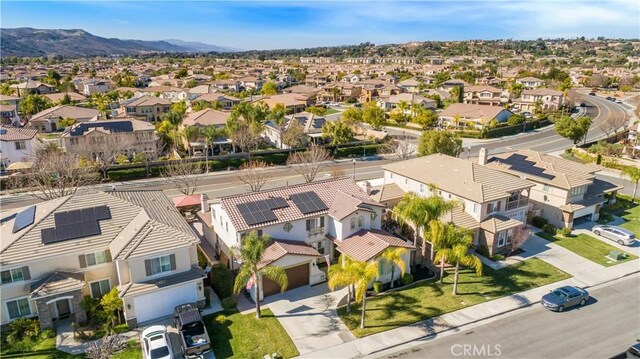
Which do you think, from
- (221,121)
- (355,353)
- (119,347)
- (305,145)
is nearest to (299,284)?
(355,353)

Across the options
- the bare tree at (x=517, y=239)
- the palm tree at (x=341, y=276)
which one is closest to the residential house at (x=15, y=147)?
the palm tree at (x=341, y=276)

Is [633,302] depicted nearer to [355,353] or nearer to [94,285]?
[355,353]

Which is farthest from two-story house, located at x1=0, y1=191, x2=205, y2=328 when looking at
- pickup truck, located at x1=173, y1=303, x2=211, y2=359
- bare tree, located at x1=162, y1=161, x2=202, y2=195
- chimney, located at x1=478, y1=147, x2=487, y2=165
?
chimney, located at x1=478, y1=147, x2=487, y2=165

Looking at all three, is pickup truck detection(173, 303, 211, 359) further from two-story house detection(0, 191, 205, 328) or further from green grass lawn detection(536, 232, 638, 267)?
green grass lawn detection(536, 232, 638, 267)

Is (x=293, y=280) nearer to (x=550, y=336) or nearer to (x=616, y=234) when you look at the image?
(x=550, y=336)

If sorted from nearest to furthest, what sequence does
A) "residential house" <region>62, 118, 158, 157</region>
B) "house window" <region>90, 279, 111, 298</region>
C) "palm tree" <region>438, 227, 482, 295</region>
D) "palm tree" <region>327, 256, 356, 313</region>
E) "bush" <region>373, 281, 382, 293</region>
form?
"palm tree" <region>327, 256, 356, 313</region>, "house window" <region>90, 279, 111, 298</region>, "palm tree" <region>438, 227, 482, 295</region>, "bush" <region>373, 281, 382, 293</region>, "residential house" <region>62, 118, 158, 157</region>
